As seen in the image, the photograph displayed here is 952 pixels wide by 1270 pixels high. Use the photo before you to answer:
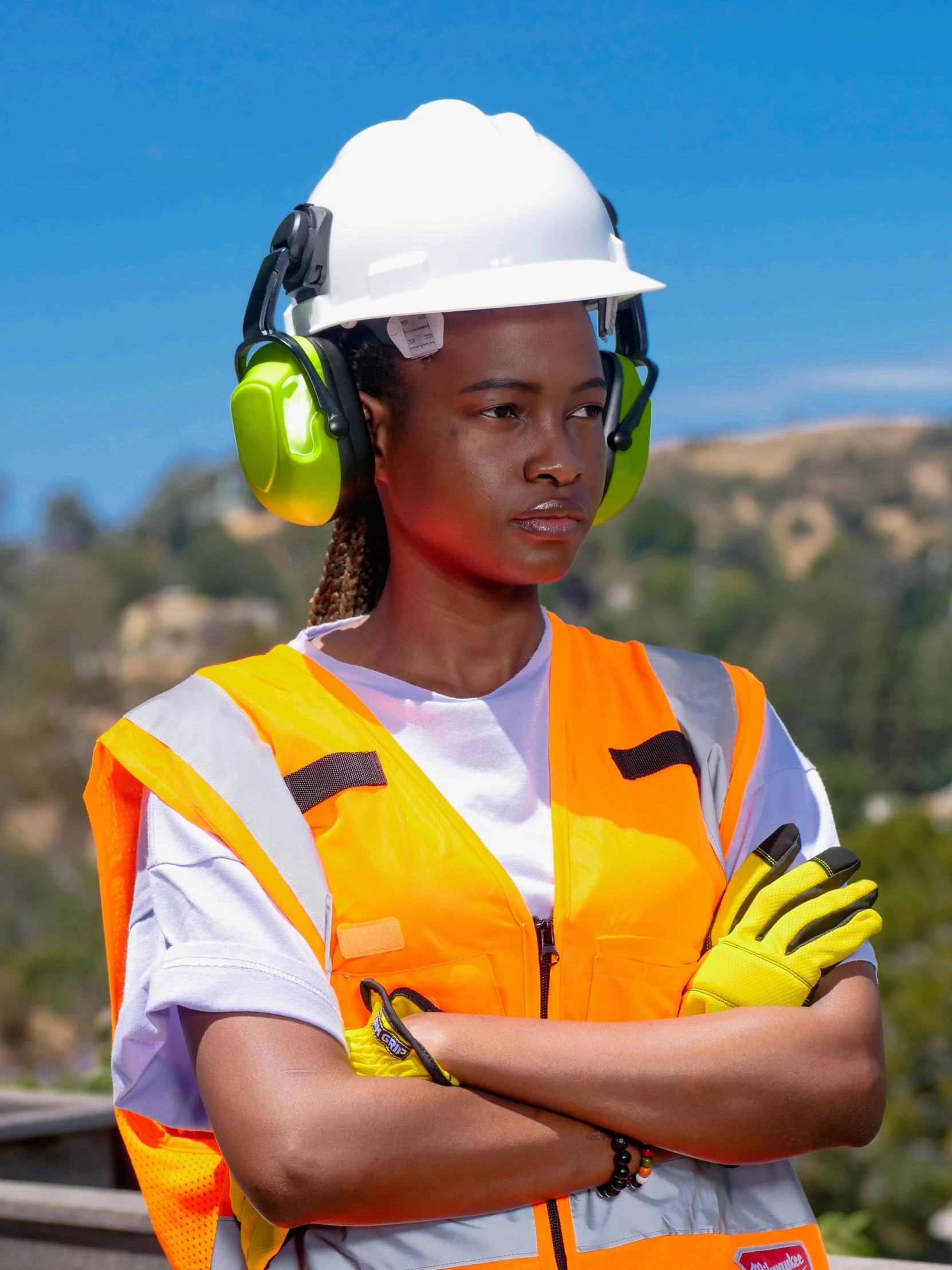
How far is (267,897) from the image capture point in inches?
70.1

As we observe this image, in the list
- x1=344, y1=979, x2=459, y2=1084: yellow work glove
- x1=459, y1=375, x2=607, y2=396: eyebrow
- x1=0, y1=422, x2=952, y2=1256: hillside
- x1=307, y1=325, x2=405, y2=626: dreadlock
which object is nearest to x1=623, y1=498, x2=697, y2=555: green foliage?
x1=0, y1=422, x2=952, y2=1256: hillside

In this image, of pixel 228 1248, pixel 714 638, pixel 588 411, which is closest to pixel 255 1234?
pixel 228 1248

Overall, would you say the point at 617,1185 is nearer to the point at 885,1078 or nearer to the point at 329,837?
the point at 885,1078

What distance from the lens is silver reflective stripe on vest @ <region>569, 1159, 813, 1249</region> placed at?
5.87 feet

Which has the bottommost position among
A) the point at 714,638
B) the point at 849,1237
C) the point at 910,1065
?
the point at 910,1065

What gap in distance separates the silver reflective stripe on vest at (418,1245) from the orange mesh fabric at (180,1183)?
0.16 m

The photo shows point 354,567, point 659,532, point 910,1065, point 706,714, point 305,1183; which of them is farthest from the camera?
point 659,532

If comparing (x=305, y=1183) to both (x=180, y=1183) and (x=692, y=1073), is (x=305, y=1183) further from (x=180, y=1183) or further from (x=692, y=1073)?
(x=692, y=1073)

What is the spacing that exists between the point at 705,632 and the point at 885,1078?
261 feet

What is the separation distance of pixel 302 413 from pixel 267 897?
0.67 m

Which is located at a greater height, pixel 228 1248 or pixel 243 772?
pixel 243 772

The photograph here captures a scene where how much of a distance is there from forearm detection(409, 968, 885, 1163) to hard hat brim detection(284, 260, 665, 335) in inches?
35.0

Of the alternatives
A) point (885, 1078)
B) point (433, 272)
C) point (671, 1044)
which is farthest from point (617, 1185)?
point (433, 272)

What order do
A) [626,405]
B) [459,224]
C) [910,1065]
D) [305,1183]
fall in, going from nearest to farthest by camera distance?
[305,1183] → [459,224] → [626,405] → [910,1065]
